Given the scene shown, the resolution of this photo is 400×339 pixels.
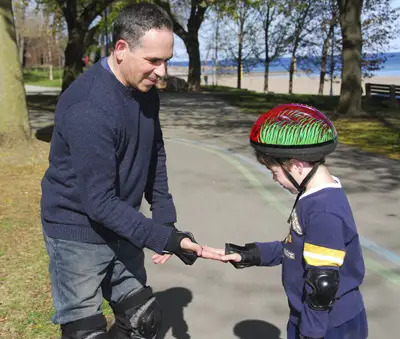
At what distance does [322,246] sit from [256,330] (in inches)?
68.1

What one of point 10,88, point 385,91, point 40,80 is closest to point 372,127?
point 385,91

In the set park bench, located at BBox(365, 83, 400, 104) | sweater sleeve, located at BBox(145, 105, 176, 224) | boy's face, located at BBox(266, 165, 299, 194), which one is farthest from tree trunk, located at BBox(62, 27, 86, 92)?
boy's face, located at BBox(266, 165, 299, 194)

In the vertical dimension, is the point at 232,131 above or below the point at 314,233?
below

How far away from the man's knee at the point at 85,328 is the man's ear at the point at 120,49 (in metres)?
1.30

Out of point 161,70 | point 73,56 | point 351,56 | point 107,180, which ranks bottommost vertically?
point 107,180

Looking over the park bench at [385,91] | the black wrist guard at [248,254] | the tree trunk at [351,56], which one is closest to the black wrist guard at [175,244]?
the black wrist guard at [248,254]

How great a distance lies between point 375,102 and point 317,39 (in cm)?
2160

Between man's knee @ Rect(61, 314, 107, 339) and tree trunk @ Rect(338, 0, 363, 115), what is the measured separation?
13744 mm

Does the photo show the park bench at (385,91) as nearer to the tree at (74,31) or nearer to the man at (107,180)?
the tree at (74,31)

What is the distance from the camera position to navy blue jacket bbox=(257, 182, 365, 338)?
213cm

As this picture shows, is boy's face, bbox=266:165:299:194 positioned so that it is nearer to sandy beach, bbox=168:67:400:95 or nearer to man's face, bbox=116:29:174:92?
man's face, bbox=116:29:174:92

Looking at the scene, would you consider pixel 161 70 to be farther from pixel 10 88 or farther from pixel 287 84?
pixel 287 84

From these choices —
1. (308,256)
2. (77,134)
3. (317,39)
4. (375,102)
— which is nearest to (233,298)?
(308,256)

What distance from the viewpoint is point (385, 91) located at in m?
20.2
